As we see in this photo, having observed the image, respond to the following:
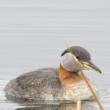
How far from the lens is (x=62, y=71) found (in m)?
13.0

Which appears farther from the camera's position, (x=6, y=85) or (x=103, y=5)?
(x=103, y=5)

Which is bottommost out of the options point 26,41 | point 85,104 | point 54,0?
point 85,104

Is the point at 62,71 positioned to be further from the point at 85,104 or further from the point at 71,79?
the point at 85,104

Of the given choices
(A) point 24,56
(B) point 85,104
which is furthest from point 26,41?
(B) point 85,104

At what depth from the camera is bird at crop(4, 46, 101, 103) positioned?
12.5m

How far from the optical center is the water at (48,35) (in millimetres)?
13375

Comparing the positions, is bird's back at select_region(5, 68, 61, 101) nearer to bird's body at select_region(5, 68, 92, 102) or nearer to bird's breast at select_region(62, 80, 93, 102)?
bird's body at select_region(5, 68, 92, 102)

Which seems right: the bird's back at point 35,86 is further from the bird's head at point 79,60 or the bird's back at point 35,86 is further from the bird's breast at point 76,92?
the bird's head at point 79,60

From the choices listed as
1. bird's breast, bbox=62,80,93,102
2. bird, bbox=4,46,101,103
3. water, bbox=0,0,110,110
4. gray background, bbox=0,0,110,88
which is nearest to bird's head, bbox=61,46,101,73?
bird, bbox=4,46,101,103

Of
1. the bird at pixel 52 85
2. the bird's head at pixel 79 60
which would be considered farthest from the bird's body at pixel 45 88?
the bird's head at pixel 79 60

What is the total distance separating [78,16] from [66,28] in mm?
1259

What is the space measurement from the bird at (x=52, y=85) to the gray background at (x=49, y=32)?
55 cm

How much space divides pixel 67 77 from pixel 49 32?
3.93m

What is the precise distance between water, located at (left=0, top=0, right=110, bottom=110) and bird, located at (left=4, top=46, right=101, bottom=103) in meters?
0.37
